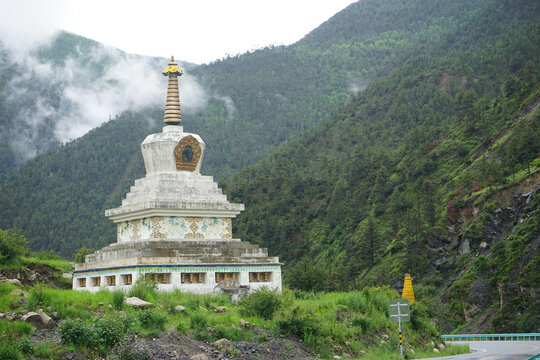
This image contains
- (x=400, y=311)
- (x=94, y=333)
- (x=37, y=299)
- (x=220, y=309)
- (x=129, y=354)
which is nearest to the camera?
(x=129, y=354)

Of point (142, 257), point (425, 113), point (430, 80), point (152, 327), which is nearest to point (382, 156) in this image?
point (425, 113)

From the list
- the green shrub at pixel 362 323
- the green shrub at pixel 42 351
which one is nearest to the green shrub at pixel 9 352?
the green shrub at pixel 42 351

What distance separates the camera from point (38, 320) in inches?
888

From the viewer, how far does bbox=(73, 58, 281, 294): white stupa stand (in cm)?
3294

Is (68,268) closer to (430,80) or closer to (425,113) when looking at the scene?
(425,113)

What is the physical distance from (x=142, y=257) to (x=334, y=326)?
9.14 meters

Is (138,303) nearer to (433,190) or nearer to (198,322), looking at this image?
(198,322)

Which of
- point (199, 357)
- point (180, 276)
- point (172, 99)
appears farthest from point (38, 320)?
point (172, 99)

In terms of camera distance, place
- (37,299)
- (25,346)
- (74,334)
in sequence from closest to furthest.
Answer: (25,346) < (74,334) < (37,299)

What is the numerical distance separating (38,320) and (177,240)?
12.2m

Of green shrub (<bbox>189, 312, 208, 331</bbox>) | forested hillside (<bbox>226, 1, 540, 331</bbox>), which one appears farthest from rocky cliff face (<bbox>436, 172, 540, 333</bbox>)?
green shrub (<bbox>189, 312, 208, 331</bbox>)

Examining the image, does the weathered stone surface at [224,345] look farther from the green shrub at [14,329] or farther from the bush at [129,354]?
the green shrub at [14,329]

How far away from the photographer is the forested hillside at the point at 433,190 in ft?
204

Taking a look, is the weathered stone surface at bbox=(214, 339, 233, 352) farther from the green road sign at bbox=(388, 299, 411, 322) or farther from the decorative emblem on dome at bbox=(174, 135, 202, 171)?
the decorative emblem on dome at bbox=(174, 135, 202, 171)
